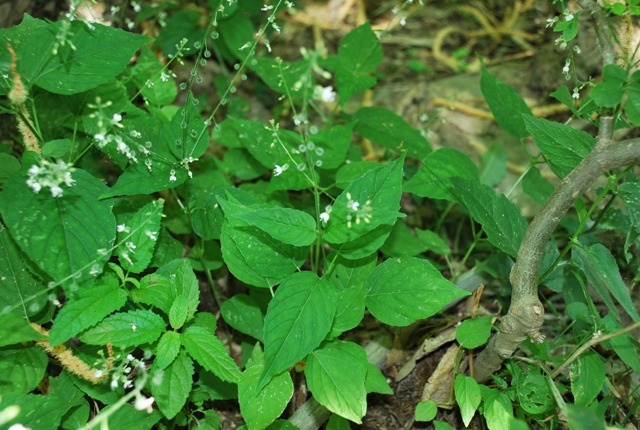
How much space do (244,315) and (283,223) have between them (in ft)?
1.81

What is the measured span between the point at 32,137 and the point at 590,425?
5.89 ft

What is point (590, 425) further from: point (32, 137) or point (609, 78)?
point (32, 137)

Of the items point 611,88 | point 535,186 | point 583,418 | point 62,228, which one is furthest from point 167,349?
point 535,186

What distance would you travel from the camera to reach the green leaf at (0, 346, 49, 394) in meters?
1.58

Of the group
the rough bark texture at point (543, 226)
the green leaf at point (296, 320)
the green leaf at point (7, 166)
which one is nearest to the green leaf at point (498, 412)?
the rough bark texture at point (543, 226)

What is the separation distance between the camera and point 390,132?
7.75 ft

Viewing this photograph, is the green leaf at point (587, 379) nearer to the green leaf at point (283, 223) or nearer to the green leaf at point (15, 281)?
the green leaf at point (283, 223)

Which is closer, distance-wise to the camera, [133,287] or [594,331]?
[594,331]

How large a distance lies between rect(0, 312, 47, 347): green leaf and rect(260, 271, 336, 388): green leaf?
0.65 meters

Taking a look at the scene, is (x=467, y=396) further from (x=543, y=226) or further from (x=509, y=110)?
(x=509, y=110)

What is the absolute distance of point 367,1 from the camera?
375cm

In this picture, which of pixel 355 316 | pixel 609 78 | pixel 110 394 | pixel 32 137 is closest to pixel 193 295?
pixel 110 394

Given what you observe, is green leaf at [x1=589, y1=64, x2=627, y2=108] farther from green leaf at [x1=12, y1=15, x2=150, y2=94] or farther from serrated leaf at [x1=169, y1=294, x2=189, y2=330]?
green leaf at [x1=12, y1=15, x2=150, y2=94]

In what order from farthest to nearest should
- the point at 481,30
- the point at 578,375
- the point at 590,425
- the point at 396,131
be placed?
the point at 481,30 → the point at 396,131 → the point at 578,375 → the point at 590,425
